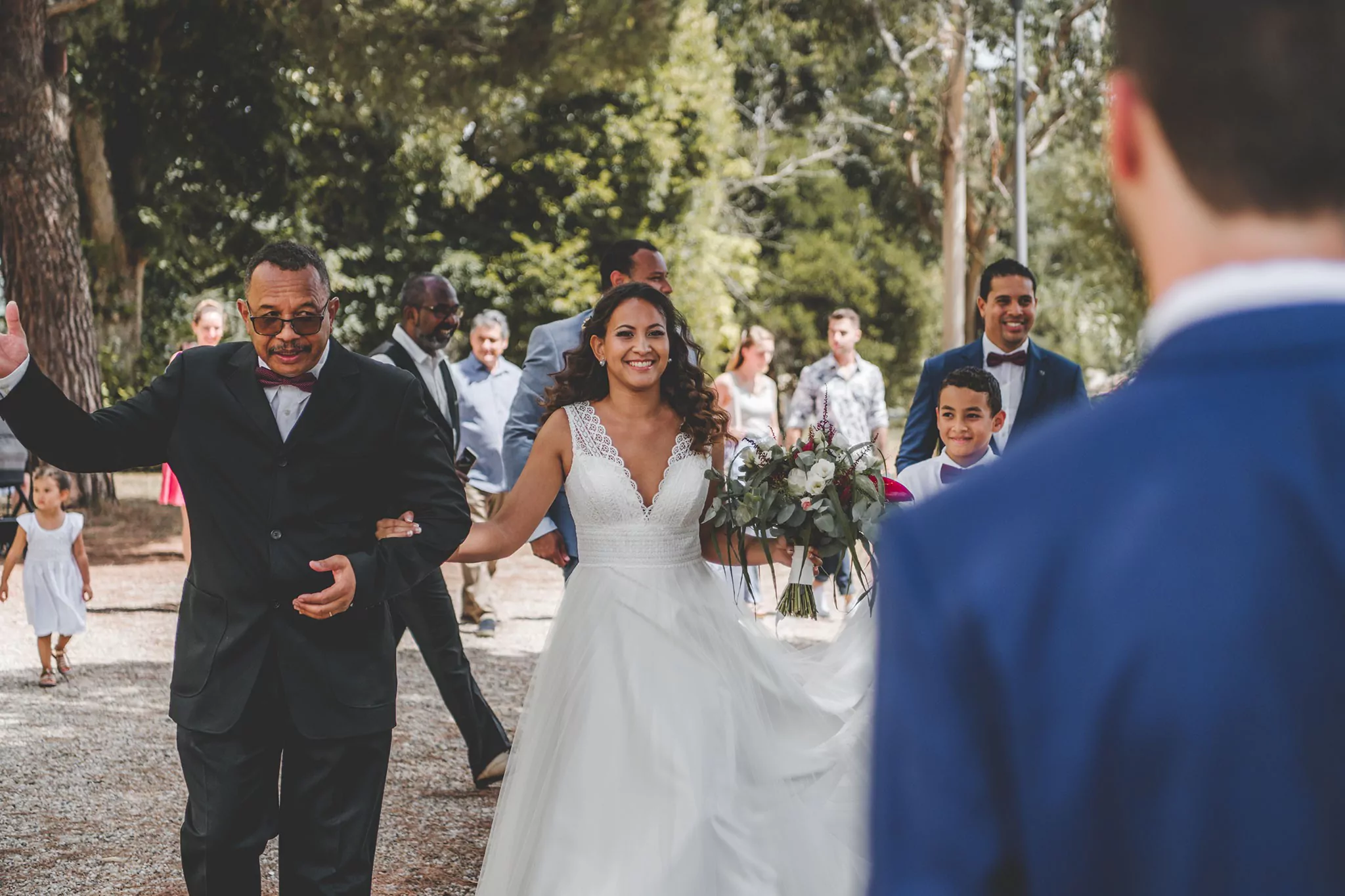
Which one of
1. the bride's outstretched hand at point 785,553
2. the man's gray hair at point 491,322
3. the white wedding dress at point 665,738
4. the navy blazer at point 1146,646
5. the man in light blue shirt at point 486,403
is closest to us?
the navy blazer at point 1146,646

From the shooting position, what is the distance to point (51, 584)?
882 centimetres

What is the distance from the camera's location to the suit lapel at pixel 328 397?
389 centimetres

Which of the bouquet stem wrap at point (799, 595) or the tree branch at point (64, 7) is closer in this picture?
the bouquet stem wrap at point (799, 595)

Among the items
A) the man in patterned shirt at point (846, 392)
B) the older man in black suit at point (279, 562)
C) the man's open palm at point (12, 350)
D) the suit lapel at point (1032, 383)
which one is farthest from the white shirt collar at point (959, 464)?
the man in patterned shirt at point (846, 392)

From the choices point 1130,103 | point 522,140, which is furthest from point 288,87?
point 1130,103

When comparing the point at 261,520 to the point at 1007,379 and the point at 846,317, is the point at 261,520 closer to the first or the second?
the point at 1007,379

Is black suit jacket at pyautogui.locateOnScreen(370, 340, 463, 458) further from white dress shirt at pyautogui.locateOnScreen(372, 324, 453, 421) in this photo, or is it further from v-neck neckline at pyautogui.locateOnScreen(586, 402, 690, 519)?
v-neck neckline at pyautogui.locateOnScreen(586, 402, 690, 519)

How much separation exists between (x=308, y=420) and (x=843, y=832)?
7.44ft

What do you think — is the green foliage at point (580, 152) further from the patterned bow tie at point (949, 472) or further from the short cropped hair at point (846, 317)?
the patterned bow tie at point (949, 472)

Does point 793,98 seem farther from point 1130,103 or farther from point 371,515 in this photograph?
point 1130,103

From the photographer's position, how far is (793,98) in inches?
1564

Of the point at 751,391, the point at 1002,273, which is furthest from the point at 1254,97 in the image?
the point at 751,391

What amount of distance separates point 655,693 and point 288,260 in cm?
181

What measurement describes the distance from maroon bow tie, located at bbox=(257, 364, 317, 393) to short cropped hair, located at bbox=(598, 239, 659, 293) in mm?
2645
